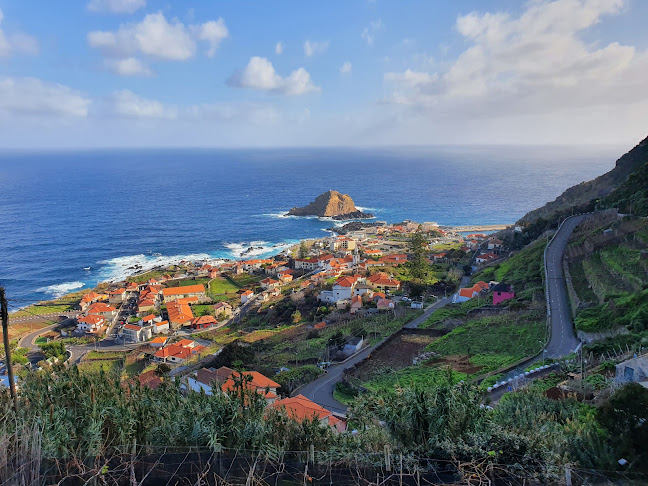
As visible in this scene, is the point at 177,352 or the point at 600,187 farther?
the point at 600,187

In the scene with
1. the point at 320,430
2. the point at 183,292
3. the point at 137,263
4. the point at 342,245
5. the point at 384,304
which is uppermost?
the point at 320,430

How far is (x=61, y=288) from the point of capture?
46.6m

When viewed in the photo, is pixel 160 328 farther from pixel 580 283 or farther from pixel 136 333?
pixel 580 283

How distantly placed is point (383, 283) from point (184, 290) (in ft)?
63.1

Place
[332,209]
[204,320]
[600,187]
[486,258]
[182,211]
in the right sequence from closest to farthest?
[204,320], [486,258], [600,187], [332,209], [182,211]

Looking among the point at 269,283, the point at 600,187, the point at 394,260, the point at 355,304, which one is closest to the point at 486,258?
the point at 394,260

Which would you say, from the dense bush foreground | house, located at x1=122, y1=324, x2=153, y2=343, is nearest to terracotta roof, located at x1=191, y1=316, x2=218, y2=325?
house, located at x1=122, y1=324, x2=153, y2=343

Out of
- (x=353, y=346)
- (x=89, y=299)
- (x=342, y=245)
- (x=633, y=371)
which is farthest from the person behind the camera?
(x=342, y=245)

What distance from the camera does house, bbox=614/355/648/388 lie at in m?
11.1

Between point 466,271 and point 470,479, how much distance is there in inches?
1539

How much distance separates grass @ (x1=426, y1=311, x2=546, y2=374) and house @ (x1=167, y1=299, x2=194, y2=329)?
21.7 m

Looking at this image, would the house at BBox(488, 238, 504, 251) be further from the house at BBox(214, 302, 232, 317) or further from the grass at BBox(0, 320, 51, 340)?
the grass at BBox(0, 320, 51, 340)

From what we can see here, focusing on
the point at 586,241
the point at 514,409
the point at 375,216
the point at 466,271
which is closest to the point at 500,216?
the point at 375,216

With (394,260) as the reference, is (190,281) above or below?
below
